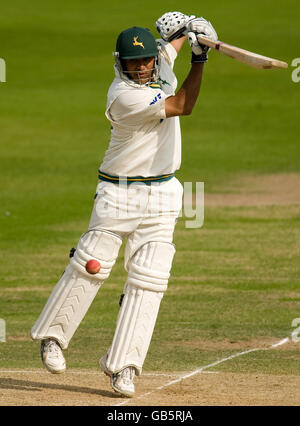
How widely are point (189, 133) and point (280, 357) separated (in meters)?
17.3

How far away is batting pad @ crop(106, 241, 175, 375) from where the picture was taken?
6340mm

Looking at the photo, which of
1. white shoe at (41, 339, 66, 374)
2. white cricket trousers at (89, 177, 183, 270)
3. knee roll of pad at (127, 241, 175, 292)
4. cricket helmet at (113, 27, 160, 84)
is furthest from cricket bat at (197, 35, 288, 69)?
white shoe at (41, 339, 66, 374)

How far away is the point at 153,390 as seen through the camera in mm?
6512

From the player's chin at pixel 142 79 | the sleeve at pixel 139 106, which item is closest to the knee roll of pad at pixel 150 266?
the sleeve at pixel 139 106

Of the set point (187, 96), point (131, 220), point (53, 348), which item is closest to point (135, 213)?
point (131, 220)

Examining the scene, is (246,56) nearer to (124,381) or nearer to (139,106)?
(139,106)

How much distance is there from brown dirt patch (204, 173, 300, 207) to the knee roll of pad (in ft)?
33.9

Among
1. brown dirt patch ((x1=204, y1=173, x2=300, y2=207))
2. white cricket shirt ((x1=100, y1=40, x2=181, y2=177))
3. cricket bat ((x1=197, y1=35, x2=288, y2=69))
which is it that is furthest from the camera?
brown dirt patch ((x1=204, y1=173, x2=300, y2=207))

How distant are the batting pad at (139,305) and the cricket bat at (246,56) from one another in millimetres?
1197

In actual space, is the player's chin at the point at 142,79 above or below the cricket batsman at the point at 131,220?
above

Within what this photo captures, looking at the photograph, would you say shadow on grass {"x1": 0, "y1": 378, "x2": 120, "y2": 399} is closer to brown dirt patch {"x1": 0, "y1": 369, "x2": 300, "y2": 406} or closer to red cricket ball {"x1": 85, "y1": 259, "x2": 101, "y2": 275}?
brown dirt patch {"x1": 0, "y1": 369, "x2": 300, "y2": 406}

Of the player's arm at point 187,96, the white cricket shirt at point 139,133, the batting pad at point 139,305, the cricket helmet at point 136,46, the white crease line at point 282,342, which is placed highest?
the cricket helmet at point 136,46

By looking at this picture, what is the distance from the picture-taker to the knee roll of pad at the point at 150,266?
6.36 metres

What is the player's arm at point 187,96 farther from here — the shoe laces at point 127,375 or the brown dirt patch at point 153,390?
the brown dirt patch at point 153,390
